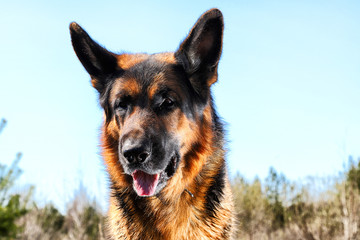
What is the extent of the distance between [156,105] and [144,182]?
0.78 m

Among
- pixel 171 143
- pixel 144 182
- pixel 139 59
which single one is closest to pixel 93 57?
pixel 139 59

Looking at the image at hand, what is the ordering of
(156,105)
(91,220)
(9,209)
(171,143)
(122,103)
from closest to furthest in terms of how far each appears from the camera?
(171,143) → (156,105) → (122,103) → (9,209) → (91,220)

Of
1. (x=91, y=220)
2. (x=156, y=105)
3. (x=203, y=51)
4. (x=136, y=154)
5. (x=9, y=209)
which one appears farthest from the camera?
(x=91, y=220)

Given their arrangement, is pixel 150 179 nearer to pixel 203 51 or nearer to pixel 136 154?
pixel 136 154

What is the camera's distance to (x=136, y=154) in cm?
343

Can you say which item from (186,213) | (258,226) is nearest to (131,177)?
(186,213)

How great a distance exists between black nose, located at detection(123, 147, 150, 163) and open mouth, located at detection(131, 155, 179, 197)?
287 millimetres

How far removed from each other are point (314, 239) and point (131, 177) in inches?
415

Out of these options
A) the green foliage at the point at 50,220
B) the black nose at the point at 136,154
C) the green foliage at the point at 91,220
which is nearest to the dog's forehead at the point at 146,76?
the black nose at the point at 136,154

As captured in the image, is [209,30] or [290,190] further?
[290,190]

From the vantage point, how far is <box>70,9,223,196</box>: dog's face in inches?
141

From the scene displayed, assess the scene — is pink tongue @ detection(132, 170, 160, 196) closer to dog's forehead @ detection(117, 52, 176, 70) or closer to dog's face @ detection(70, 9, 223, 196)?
dog's face @ detection(70, 9, 223, 196)

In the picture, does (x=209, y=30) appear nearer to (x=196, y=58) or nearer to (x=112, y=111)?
(x=196, y=58)

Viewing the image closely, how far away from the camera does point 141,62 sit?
4.30 m
